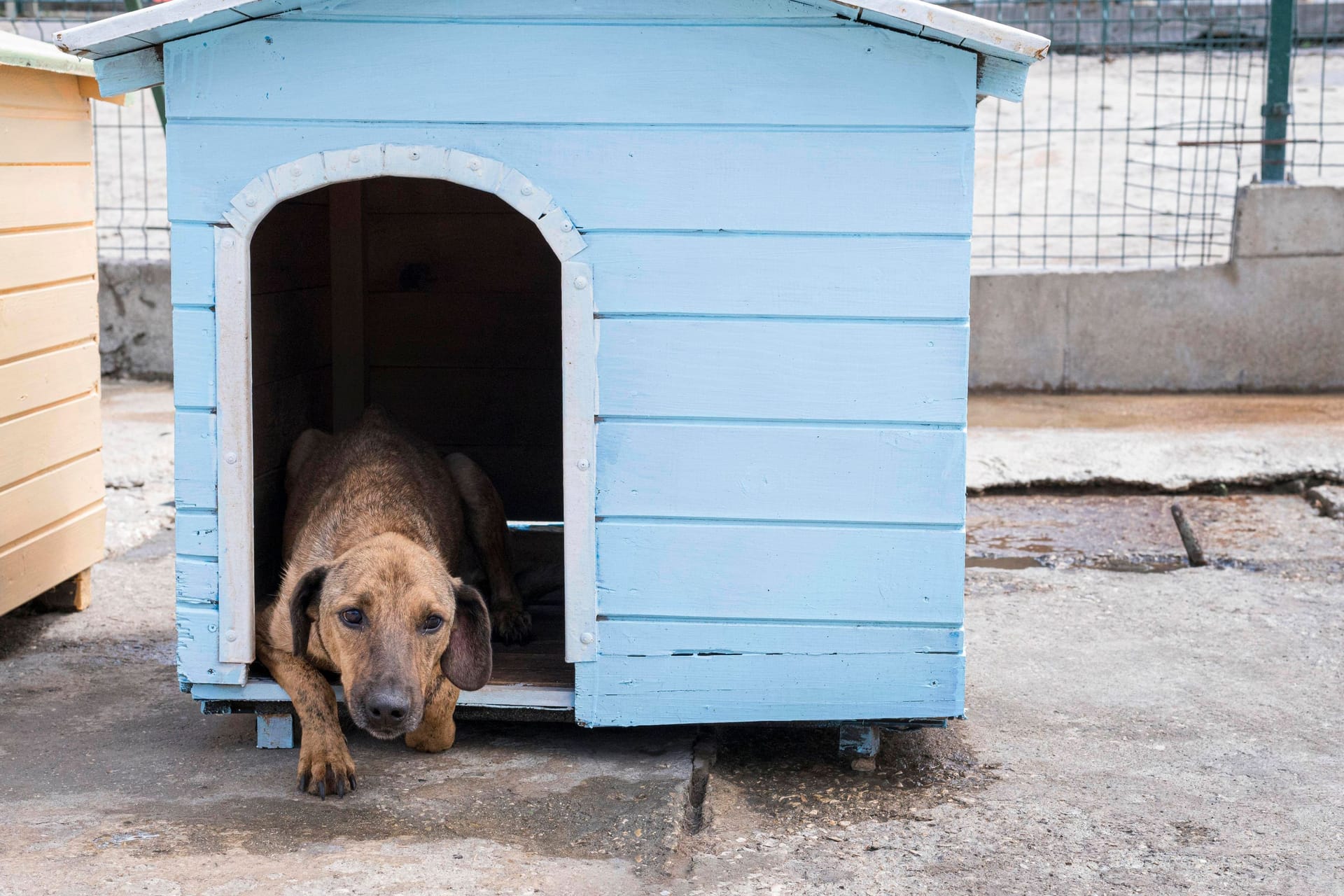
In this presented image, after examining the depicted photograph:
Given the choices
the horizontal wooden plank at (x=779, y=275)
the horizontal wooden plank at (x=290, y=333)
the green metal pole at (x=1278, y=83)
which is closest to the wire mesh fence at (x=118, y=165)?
the horizontal wooden plank at (x=290, y=333)

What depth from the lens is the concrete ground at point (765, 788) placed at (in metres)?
3.10

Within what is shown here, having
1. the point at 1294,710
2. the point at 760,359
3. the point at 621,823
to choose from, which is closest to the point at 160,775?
the point at 621,823

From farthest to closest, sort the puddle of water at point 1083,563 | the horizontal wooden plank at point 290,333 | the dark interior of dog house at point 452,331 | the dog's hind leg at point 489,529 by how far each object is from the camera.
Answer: the puddle of water at point 1083,563 < the dark interior of dog house at point 452,331 < the dog's hind leg at point 489,529 < the horizontal wooden plank at point 290,333

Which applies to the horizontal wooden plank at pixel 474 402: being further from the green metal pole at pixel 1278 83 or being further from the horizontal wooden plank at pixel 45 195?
the green metal pole at pixel 1278 83

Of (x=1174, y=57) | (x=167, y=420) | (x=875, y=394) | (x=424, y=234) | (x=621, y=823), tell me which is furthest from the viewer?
(x=1174, y=57)

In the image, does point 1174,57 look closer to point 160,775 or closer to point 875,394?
point 875,394

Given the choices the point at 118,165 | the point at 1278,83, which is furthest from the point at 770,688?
the point at 118,165

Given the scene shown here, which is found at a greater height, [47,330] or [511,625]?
[47,330]

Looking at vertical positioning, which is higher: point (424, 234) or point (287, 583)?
point (424, 234)

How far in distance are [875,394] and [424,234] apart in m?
2.63

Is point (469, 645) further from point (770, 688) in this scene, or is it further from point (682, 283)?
point (682, 283)

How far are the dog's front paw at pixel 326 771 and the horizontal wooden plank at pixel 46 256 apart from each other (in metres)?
2.01

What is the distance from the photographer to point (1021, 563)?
5918mm

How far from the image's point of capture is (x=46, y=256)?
15.6ft
